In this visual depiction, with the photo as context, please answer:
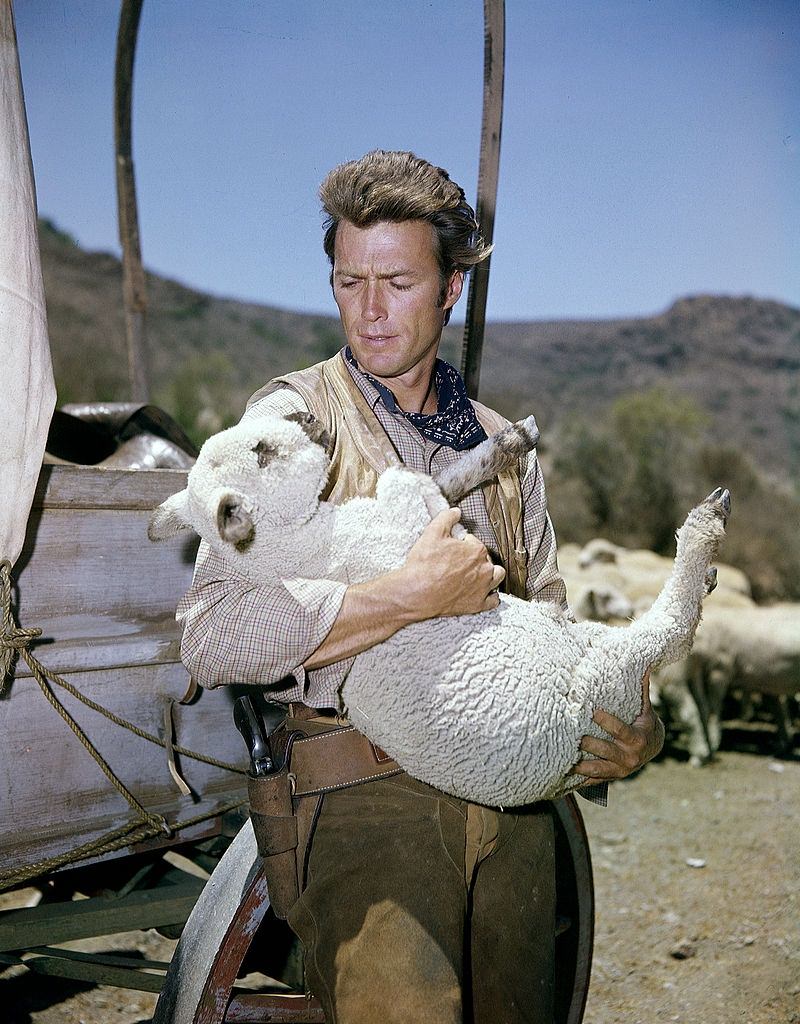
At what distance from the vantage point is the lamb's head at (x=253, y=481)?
3.98 feet

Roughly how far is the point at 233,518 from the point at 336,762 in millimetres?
588

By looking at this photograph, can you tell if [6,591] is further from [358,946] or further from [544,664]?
[544,664]

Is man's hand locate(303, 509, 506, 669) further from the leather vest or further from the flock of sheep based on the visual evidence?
the flock of sheep

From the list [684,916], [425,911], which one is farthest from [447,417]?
[684,916]

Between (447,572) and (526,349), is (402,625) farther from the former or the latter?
(526,349)

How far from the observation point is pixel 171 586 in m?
1.98

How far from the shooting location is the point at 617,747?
1491mm

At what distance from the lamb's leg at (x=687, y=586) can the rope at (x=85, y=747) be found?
0.94m

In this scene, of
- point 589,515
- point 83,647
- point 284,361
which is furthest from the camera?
point 284,361

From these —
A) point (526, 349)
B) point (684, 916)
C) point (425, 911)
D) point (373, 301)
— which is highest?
point (526, 349)

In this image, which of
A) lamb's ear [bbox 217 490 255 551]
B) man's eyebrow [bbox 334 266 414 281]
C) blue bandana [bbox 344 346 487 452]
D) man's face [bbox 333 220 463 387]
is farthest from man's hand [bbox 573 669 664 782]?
man's eyebrow [bbox 334 266 414 281]

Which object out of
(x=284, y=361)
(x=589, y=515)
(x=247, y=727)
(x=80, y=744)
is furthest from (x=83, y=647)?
(x=284, y=361)

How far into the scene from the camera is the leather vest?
1521 millimetres

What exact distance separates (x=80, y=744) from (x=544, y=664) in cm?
114
